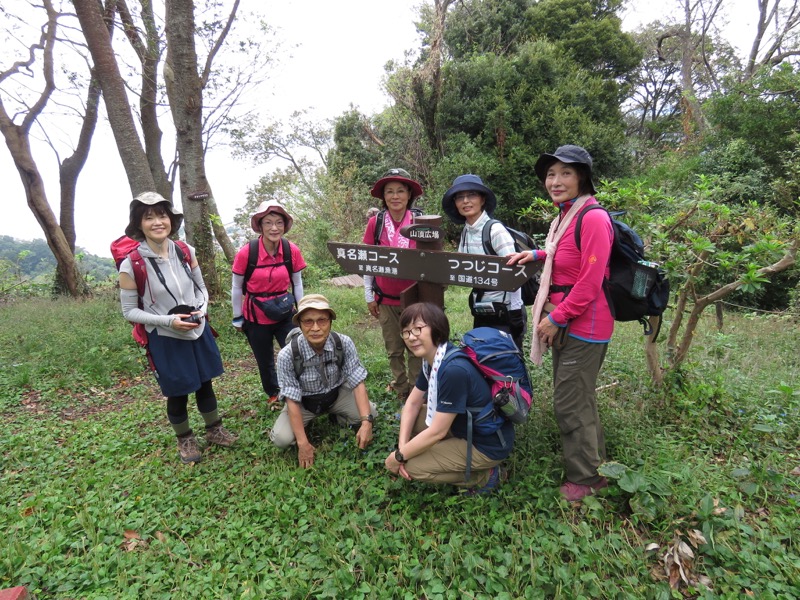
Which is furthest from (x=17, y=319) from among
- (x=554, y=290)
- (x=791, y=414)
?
(x=791, y=414)

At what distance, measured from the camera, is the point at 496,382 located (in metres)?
2.48

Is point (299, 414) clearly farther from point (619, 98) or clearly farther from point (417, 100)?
point (619, 98)

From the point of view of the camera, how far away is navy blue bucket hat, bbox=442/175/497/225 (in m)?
2.95

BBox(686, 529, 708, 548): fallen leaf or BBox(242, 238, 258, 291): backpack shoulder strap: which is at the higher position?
BBox(242, 238, 258, 291): backpack shoulder strap

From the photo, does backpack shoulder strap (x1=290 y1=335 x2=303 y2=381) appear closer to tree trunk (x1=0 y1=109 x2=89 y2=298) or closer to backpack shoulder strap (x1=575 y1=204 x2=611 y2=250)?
backpack shoulder strap (x1=575 y1=204 x2=611 y2=250)

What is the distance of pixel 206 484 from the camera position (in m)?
3.12

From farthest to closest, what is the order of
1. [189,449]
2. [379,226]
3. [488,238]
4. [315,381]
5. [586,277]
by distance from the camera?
1. [379,226]
2. [189,449]
3. [315,381]
4. [488,238]
5. [586,277]

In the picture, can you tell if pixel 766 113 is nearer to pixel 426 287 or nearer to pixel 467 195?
pixel 467 195

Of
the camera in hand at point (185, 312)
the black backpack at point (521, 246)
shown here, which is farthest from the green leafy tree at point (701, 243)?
the camera in hand at point (185, 312)

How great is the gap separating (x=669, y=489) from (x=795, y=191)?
29.0ft

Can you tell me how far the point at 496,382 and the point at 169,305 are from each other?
2283 mm

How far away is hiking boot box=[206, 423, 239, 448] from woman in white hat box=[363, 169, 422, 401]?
148 centimetres

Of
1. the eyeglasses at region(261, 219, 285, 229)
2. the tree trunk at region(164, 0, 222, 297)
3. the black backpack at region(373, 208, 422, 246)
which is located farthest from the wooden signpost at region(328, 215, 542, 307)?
the tree trunk at region(164, 0, 222, 297)

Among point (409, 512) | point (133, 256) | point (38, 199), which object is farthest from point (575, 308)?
point (38, 199)
